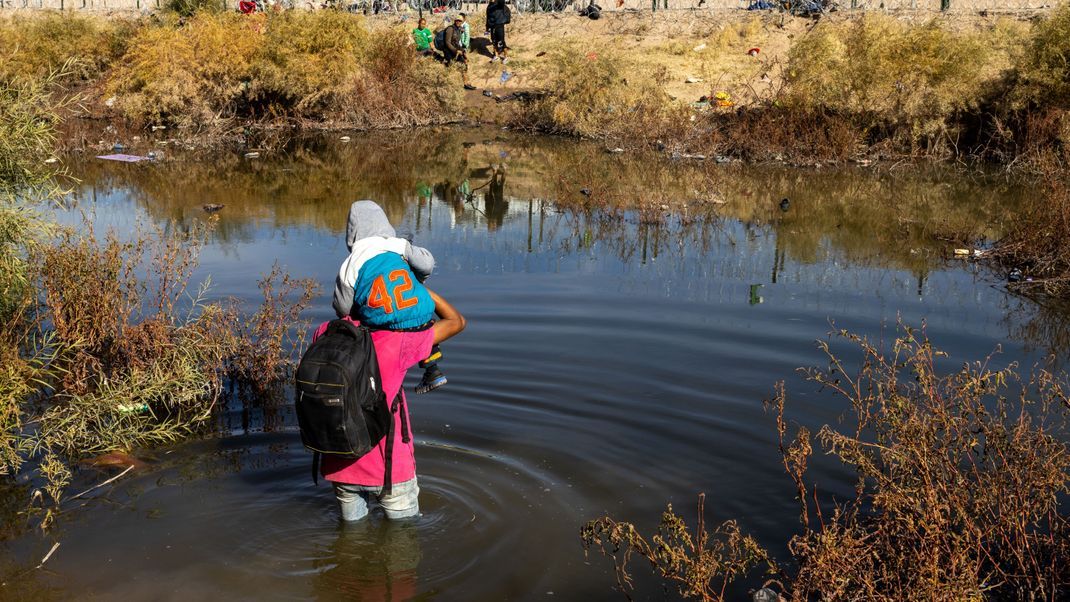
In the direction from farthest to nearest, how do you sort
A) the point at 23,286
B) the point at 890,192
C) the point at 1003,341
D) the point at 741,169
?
the point at 741,169 < the point at 890,192 < the point at 1003,341 < the point at 23,286

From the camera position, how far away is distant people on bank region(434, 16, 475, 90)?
3278cm

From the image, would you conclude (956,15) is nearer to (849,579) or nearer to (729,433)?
(729,433)

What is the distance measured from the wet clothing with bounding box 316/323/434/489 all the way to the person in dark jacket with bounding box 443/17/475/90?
2868cm

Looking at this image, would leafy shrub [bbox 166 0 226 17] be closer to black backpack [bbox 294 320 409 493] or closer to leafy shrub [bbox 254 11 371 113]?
leafy shrub [bbox 254 11 371 113]

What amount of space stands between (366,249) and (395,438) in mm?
986

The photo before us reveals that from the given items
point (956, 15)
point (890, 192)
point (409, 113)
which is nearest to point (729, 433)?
point (890, 192)

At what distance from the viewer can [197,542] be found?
18.9ft

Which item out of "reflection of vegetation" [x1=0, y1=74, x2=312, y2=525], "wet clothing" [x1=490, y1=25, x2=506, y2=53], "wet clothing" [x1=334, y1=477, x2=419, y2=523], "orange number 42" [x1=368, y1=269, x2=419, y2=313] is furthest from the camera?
"wet clothing" [x1=490, y1=25, x2=506, y2=53]

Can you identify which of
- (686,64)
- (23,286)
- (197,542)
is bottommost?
(197,542)

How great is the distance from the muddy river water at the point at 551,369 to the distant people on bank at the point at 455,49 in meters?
14.3

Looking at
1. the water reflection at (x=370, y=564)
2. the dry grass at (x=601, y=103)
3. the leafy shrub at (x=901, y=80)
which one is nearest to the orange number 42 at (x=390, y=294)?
the water reflection at (x=370, y=564)

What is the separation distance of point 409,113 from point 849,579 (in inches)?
1061

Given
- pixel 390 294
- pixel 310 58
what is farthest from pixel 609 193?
pixel 310 58

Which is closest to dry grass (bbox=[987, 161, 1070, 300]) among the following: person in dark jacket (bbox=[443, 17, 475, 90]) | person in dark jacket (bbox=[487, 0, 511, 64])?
person in dark jacket (bbox=[443, 17, 475, 90])
